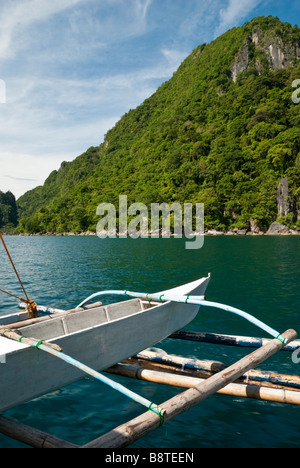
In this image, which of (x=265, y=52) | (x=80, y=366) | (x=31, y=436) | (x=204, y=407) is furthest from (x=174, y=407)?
(x=265, y=52)

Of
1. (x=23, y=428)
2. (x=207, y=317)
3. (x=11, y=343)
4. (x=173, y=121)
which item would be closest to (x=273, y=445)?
(x=23, y=428)

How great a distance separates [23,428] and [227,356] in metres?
5.63

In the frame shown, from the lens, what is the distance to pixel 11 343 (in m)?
5.29

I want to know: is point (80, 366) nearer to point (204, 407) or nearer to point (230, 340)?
point (204, 407)

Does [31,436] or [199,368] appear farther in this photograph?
A: [199,368]

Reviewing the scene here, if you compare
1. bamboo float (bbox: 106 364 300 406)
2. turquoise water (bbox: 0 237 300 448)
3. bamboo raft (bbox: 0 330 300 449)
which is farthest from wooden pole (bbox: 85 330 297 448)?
turquoise water (bbox: 0 237 300 448)

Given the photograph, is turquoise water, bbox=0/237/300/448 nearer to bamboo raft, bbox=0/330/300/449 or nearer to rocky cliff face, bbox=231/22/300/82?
bamboo raft, bbox=0/330/300/449

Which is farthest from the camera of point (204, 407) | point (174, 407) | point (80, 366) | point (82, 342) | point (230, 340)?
point (230, 340)

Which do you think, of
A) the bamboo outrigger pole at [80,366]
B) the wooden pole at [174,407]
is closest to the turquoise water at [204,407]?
the wooden pole at [174,407]

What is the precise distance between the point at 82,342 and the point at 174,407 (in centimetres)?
240

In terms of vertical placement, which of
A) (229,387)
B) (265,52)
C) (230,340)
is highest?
(265,52)

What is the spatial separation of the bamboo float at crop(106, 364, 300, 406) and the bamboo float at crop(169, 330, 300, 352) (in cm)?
178

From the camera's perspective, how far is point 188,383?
6.12 m
